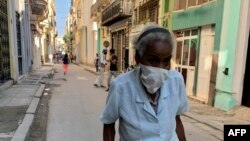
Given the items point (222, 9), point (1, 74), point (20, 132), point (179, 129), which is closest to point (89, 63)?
point (1, 74)

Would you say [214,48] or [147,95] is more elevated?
[214,48]

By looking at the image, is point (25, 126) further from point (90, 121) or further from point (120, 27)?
point (120, 27)

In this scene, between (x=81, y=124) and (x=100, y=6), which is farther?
(x=100, y=6)

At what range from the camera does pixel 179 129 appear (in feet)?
6.80

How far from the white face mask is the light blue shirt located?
46mm

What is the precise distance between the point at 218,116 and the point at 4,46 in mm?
8648

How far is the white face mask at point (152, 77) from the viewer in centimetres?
169

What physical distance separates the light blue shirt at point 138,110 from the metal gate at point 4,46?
990 cm

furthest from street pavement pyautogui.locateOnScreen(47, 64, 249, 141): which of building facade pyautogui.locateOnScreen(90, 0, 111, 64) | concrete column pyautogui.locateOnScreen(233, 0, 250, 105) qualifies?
building facade pyautogui.locateOnScreen(90, 0, 111, 64)

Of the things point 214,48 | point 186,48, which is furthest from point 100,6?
point 214,48

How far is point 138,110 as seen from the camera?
170 centimetres

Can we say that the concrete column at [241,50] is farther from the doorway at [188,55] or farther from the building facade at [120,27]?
the building facade at [120,27]

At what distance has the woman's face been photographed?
5.57 feet

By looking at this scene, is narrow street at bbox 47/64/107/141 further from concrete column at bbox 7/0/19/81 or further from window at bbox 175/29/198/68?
window at bbox 175/29/198/68
